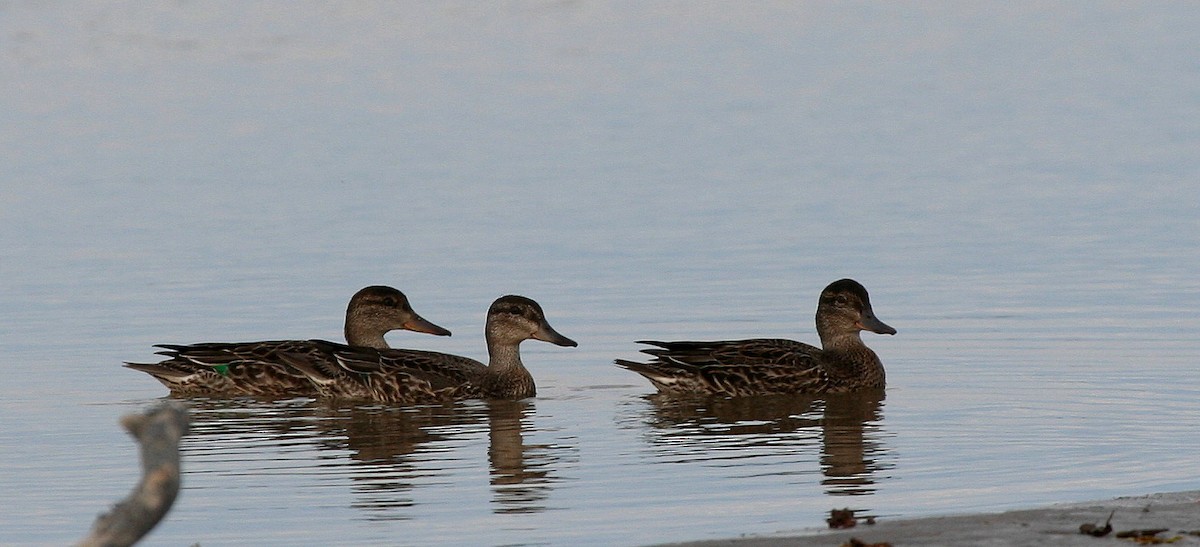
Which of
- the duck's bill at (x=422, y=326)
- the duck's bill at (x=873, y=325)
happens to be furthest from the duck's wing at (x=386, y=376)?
the duck's bill at (x=873, y=325)

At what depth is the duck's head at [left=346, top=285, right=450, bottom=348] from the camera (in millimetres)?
14883

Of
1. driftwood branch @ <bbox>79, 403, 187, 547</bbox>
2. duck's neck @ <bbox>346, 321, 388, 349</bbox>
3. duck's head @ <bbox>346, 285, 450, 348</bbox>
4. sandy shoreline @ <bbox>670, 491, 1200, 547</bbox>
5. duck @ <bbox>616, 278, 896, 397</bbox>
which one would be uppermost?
duck's head @ <bbox>346, 285, 450, 348</bbox>

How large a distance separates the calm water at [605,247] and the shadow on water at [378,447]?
0.14ft

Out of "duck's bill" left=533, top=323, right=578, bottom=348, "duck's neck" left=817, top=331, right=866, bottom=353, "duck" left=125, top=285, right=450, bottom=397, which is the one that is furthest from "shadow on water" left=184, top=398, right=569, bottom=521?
"duck's neck" left=817, top=331, right=866, bottom=353

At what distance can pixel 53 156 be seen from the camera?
915 inches

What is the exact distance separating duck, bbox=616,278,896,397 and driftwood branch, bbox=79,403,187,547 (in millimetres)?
8300

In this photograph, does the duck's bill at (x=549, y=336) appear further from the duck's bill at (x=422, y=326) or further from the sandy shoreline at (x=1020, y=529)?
the sandy shoreline at (x=1020, y=529)

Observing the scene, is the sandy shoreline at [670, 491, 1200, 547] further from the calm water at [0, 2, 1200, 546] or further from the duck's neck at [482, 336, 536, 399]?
the duck's neck at [482, 336, 536, 399]

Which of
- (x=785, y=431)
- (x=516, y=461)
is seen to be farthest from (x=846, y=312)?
(x=516, y=461)

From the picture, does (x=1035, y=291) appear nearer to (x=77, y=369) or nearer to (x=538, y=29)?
(x=77, y=369)

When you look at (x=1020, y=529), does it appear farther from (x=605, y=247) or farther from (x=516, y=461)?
(x=605, y=247)

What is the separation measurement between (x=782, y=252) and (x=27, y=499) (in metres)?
8.64

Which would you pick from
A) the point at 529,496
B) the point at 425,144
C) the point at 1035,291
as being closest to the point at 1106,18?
the point at 425,144

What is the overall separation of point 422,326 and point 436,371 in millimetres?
984
